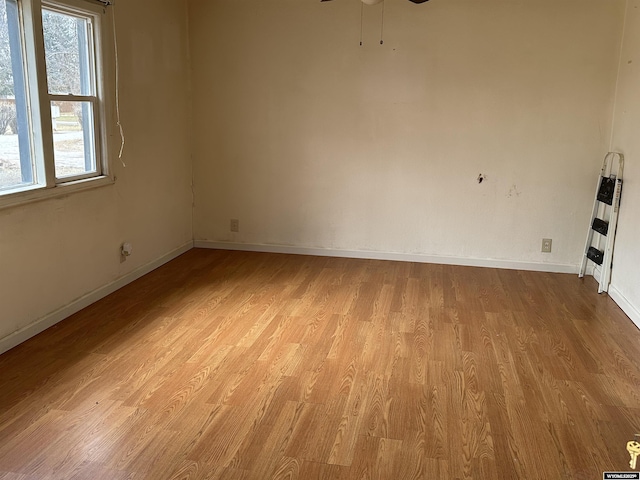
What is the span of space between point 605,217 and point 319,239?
8.30ft

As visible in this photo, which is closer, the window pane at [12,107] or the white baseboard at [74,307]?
the window pane at [12,107]

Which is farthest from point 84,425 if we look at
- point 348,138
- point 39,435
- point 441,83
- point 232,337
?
point 441,83

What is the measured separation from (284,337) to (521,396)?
4.66 ft

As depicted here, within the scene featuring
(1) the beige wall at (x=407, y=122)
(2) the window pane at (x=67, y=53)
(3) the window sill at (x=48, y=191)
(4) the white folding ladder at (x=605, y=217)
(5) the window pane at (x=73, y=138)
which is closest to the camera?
(3) the window sill at (x=48, y=191)

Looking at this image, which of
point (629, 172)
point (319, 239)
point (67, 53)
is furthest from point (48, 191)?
point (629, 172)

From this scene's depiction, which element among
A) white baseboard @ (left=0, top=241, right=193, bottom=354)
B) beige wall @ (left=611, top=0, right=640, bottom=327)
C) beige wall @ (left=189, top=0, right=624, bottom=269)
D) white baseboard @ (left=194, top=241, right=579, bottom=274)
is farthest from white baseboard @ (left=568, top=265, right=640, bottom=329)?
white baseboard @ (left=0, top=241, right=193, bottom=354)

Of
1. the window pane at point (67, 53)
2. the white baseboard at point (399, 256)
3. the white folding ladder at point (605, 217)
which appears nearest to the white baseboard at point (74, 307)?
the white baseboard at point (399, 256)

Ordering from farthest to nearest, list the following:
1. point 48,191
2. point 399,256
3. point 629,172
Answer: point 399,256 → point 629,172 → point 48,191

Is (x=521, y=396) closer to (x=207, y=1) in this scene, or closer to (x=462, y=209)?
(x=462, y=209)

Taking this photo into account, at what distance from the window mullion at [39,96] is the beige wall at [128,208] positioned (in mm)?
221

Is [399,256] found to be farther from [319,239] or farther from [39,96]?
[39,96]

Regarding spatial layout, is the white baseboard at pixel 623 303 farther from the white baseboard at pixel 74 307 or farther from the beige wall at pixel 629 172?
the white baseboard at pixel 74 307

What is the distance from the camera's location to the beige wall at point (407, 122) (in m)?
4.88

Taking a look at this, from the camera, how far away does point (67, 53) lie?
375 centimetres
